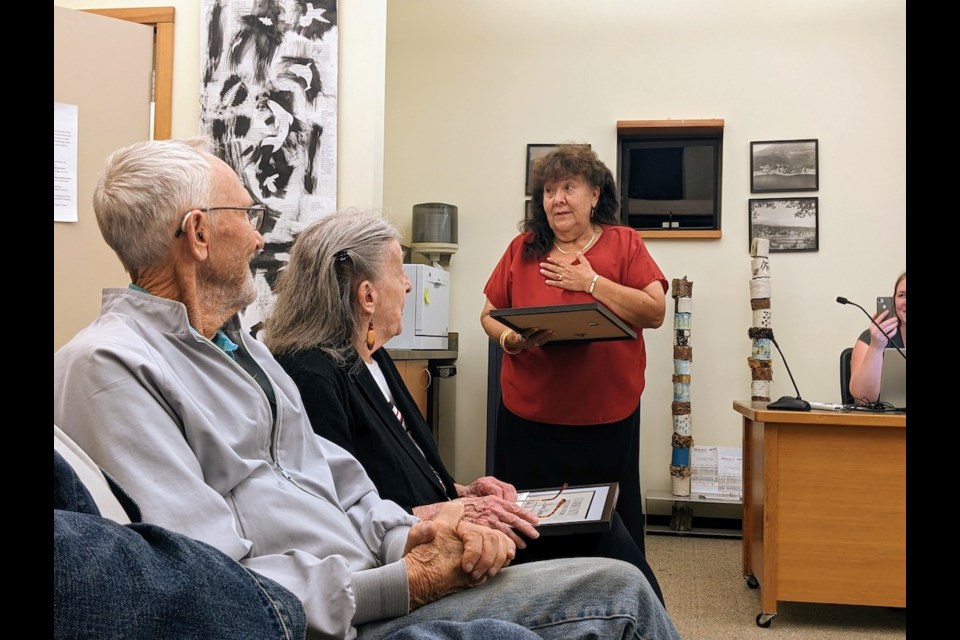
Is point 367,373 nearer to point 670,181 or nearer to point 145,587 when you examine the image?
point 145,587

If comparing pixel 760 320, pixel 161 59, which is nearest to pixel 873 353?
pixel 760 320

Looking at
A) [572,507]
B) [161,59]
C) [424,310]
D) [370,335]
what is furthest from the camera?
[424,310]

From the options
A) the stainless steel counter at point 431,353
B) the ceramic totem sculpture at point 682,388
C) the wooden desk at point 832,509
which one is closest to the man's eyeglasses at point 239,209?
the wooden desk at point 832,509

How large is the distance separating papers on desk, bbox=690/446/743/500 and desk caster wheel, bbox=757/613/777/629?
5.76 feet

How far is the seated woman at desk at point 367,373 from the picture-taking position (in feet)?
5.31

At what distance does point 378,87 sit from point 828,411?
2017mm

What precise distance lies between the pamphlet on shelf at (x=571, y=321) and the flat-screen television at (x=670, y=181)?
96.8 inches

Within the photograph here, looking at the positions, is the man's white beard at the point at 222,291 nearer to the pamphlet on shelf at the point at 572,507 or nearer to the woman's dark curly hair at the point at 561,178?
the pamphlet on shelf at the point at 572,507

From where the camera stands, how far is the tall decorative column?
15.1 ft

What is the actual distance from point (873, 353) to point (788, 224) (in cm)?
196

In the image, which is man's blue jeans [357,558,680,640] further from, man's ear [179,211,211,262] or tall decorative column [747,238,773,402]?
tall decorative column [747,238,773,402]

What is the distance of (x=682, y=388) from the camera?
186 inches
